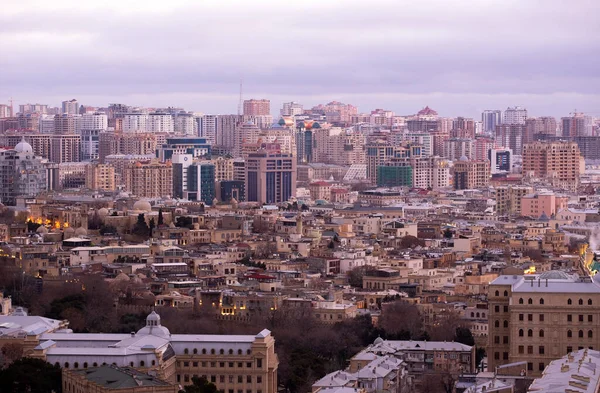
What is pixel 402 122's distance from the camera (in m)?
186

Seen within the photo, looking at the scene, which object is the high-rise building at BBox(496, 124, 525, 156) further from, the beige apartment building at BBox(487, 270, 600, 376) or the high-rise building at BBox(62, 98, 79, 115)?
the beige apartment building at BBox(487, 270, 600, 376)

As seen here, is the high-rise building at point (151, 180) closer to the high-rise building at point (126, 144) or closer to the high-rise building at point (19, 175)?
the high-rise building at point (19, 175)

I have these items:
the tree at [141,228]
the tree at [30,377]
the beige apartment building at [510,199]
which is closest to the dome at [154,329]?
the tree at [30,377]

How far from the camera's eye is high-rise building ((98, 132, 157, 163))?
5221 inches

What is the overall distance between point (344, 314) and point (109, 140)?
89.5 meters

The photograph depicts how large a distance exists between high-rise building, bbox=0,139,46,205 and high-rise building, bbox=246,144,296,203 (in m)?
12.4

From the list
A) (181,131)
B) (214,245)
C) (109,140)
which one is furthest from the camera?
(181,131)

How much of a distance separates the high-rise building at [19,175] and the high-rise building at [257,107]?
88.2 meters

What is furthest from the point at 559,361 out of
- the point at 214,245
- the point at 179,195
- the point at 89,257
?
the point at 179,195

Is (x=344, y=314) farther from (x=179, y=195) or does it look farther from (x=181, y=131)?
(x=181, y=131)

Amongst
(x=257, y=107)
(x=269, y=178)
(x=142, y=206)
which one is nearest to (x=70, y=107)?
(x=257, y=107)

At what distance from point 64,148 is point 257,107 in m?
49.1

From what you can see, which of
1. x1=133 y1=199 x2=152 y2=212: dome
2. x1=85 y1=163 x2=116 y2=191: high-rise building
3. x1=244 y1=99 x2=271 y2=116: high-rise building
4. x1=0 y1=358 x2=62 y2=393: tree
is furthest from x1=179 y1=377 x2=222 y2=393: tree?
x1=244 y1=99 x2=271 y2=116: high-rise building

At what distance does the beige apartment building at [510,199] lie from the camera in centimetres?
9025
